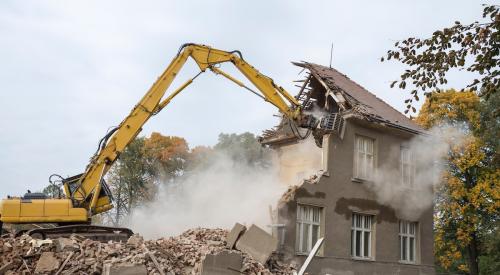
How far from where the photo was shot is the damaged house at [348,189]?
1852cm

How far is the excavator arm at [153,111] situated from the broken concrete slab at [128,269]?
3.24m

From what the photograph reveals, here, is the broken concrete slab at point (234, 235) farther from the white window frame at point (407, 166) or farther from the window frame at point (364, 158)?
the white window frame at point (407, 166)

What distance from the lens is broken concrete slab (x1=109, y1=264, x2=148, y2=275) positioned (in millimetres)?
12273

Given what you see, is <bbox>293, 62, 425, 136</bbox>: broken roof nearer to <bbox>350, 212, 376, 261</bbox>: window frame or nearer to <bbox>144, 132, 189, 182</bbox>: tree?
<bbox>350, 212, 376, 261</bbox>: window frame

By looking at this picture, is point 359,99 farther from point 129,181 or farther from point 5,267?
point 129,181

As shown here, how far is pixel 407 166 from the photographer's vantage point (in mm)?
22469

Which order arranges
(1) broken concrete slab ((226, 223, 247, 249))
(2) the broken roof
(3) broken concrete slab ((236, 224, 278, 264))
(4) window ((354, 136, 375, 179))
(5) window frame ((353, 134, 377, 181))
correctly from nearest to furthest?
(3) broken concrete slab ((236, 224, 278, 264))
(1) broken concrete slab ((226, 223, 247, 249))
(5) window frame ((353, 134, 377, 181))
(4) window ((354, 136, 375, 179))
(2) the broken roof

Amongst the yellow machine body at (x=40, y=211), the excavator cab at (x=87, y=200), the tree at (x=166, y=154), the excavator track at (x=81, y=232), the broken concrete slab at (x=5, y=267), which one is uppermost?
the tree at (x=166, y=154)

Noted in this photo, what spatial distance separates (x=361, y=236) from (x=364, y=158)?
299 cm

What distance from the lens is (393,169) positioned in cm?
2173

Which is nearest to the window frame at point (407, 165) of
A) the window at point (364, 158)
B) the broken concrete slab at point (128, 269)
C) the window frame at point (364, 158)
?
the window frame at point (364, 158)

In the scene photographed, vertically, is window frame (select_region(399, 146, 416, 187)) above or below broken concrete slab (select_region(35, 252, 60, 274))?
above

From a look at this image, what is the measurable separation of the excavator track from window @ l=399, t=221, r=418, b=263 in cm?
1156

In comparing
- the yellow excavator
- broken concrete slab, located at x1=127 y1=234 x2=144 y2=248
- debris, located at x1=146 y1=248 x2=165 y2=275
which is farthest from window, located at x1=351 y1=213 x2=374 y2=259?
debris, located at x1=146 y1=248 x2=165 y2=275
